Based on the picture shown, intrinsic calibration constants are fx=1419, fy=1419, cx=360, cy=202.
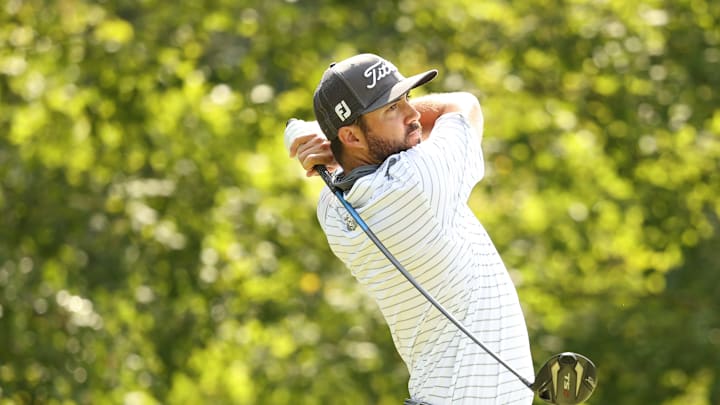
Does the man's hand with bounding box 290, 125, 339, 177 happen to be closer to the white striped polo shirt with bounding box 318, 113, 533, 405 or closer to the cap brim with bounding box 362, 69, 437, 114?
the white striped polo shirt with bounding box 318, 113, 533, 405

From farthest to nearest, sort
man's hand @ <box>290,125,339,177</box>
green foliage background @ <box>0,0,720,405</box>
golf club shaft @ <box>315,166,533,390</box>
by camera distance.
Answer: green foliage background @ <box>0,0,720,405</box>, man's hand @ <box>290,125,339,177</box>, golf club shaft @ <box>315,166,533,390</box>

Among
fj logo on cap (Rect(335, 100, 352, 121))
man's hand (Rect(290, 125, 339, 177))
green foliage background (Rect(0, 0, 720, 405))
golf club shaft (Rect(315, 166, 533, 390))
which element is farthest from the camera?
green foliage background (Rect(0, 0, 720, 405))

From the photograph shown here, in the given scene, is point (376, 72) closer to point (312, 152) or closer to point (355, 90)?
point (355, 90)

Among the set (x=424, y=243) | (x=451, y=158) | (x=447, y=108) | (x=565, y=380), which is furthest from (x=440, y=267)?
(x=447, y=108)

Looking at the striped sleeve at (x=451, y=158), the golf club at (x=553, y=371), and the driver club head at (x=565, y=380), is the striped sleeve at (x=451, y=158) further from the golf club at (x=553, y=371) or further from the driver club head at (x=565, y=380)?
the driver club head at (x=565, y=380)

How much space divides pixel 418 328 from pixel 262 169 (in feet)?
16.4

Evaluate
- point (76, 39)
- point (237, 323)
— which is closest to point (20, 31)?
point (76, 39)

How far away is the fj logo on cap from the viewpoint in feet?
10.7

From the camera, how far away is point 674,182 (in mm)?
8312

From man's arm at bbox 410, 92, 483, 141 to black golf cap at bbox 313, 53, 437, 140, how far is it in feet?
0.66

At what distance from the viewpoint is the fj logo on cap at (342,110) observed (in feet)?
10.7

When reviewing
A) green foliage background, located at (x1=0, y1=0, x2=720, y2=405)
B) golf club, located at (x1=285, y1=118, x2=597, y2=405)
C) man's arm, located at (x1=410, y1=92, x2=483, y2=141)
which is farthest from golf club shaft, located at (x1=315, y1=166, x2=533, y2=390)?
green foliage background, located at (x1=0, y1=0, x2=720, y2=405)

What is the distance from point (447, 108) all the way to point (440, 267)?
498mm

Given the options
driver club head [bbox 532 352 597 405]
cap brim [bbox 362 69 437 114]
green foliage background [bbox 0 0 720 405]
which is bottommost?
green foliage background [bbox 0 0 720 405]
